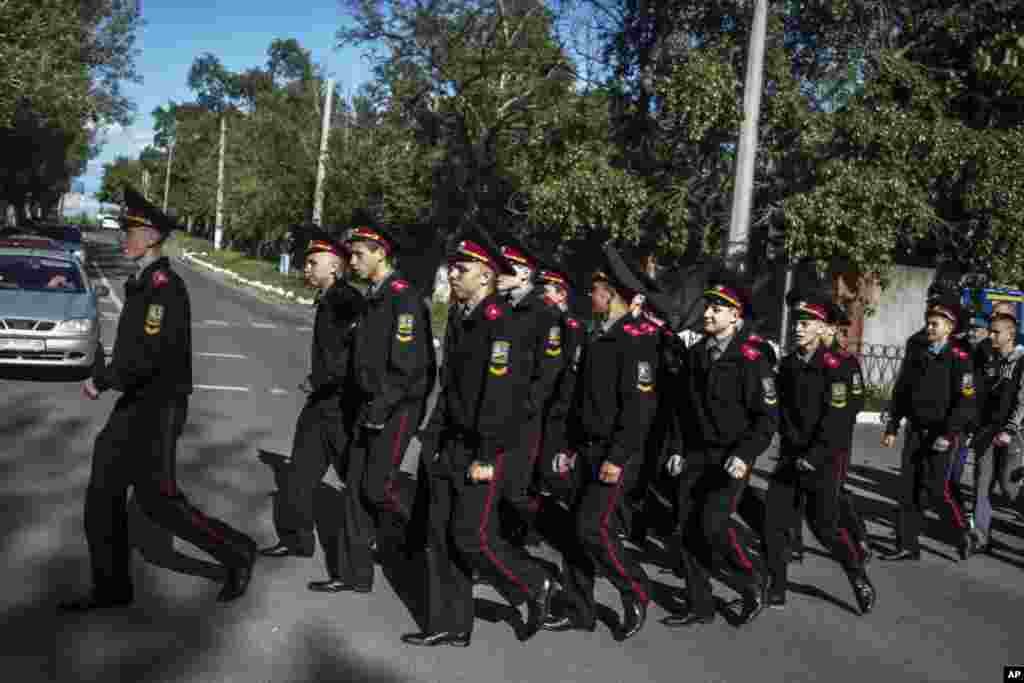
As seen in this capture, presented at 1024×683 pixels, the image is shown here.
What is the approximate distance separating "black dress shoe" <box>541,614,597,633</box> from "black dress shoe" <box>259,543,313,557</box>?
1665 millimetres

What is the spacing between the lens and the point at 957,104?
63.7 ft

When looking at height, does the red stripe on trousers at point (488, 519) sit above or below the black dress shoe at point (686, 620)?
above

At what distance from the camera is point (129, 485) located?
534cm

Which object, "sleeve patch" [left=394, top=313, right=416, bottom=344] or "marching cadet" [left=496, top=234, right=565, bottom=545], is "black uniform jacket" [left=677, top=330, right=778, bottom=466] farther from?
"sleeve patch" [left=394, top=313, right=416, bottom=344]

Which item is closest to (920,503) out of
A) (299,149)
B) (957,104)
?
(957,104)

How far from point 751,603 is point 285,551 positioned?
2.70 metres

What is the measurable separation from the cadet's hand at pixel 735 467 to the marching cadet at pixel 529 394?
1.13m

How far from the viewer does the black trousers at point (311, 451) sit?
647 centimetres

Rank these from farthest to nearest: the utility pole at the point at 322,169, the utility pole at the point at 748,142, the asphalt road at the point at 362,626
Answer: the utility pole at the point at 322,169
the utility pole at the point at 748,142
the asphalt road at the point at 362,626

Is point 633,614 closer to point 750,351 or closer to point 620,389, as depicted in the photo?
point 620,389

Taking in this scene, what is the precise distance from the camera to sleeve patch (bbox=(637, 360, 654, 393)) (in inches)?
220

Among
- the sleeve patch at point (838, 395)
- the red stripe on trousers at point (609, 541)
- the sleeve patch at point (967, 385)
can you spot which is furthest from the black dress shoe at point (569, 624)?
the sleeve patch at point (967, 385)

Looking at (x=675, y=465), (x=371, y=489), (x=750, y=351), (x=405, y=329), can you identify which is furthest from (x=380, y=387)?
(x=750, y=351)

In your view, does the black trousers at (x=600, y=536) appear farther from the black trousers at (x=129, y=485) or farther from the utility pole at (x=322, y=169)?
the utility pole at (x=322, y=169)
